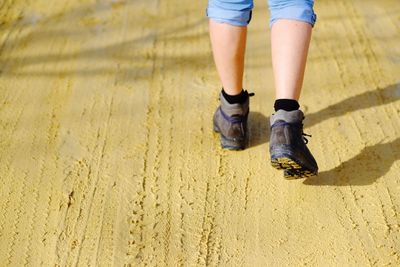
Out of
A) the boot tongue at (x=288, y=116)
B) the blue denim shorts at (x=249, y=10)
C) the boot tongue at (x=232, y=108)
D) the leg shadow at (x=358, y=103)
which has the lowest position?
the leg shadow at (x=358, y=103)

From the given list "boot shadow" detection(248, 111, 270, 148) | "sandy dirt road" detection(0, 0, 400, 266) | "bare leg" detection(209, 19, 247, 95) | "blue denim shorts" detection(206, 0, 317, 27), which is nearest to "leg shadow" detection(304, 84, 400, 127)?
"sandy dirt road" detection(0, 0, 400, 266)

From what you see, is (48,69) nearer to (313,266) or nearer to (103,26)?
(103,26)

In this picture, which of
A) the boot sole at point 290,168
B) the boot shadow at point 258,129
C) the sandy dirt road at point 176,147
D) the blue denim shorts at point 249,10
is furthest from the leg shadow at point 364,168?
the blue denim shorts at point 249,10

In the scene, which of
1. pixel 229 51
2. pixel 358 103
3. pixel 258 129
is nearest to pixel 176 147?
pixel 258 129

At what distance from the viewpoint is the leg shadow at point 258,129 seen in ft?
9.28

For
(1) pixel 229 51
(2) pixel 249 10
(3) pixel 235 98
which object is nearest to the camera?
(2) pixel 249 10

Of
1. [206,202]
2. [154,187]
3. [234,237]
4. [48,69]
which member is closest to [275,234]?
[234,237]

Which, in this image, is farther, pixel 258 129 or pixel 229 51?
pixel 258 129

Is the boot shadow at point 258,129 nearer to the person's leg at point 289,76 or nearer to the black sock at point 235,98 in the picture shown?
the black sock at point 235,98

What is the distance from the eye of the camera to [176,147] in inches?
111

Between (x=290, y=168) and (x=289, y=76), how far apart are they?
0.32 meters

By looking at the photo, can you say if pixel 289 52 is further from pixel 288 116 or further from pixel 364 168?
pixel 364 168

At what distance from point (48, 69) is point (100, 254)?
134cm

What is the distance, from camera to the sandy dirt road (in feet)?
7.74
